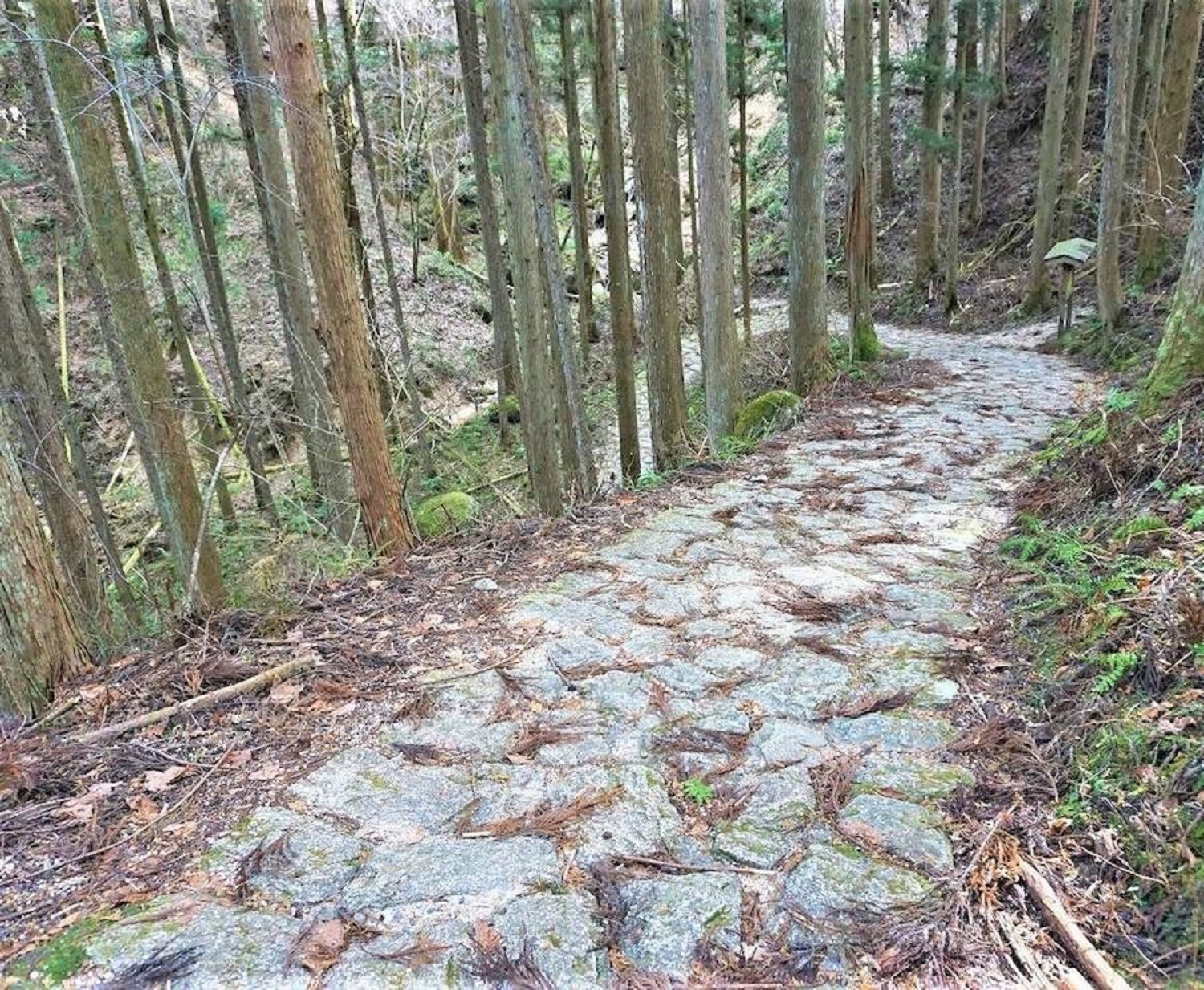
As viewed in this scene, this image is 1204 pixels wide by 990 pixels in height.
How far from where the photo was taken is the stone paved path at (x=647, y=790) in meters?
1.84

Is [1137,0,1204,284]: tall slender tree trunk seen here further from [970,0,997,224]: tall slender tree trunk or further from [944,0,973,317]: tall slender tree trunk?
[944,0,973,317]: tall slender tree trunk

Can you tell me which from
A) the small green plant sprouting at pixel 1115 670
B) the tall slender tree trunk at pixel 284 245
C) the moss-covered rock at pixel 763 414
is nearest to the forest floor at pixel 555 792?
the small green plant sprouting at pixel 1115 670

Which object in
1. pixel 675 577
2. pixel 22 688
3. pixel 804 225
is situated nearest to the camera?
pixel 22 688

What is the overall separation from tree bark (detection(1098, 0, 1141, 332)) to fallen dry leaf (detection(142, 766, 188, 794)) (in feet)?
38.6

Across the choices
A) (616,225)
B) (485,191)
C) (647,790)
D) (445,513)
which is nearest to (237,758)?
(647,790)

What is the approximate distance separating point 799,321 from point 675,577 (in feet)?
18.9

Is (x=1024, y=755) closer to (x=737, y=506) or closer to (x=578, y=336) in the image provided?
(x=737, y=506)

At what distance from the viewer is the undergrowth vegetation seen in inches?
67.1

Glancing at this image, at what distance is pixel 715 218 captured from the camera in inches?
288

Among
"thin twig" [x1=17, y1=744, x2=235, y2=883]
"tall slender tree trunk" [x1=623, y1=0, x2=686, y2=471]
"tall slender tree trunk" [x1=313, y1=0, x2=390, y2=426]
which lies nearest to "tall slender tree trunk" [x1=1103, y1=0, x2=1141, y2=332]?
"tall slender tree trunk" [x1=623, y1=0, x2=686, y2=471]

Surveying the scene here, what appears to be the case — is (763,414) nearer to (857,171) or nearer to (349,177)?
(857,171)

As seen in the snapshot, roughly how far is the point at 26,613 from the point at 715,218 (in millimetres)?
6315

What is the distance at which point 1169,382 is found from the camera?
4328mm

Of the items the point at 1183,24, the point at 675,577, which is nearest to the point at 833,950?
the point at 675,577
